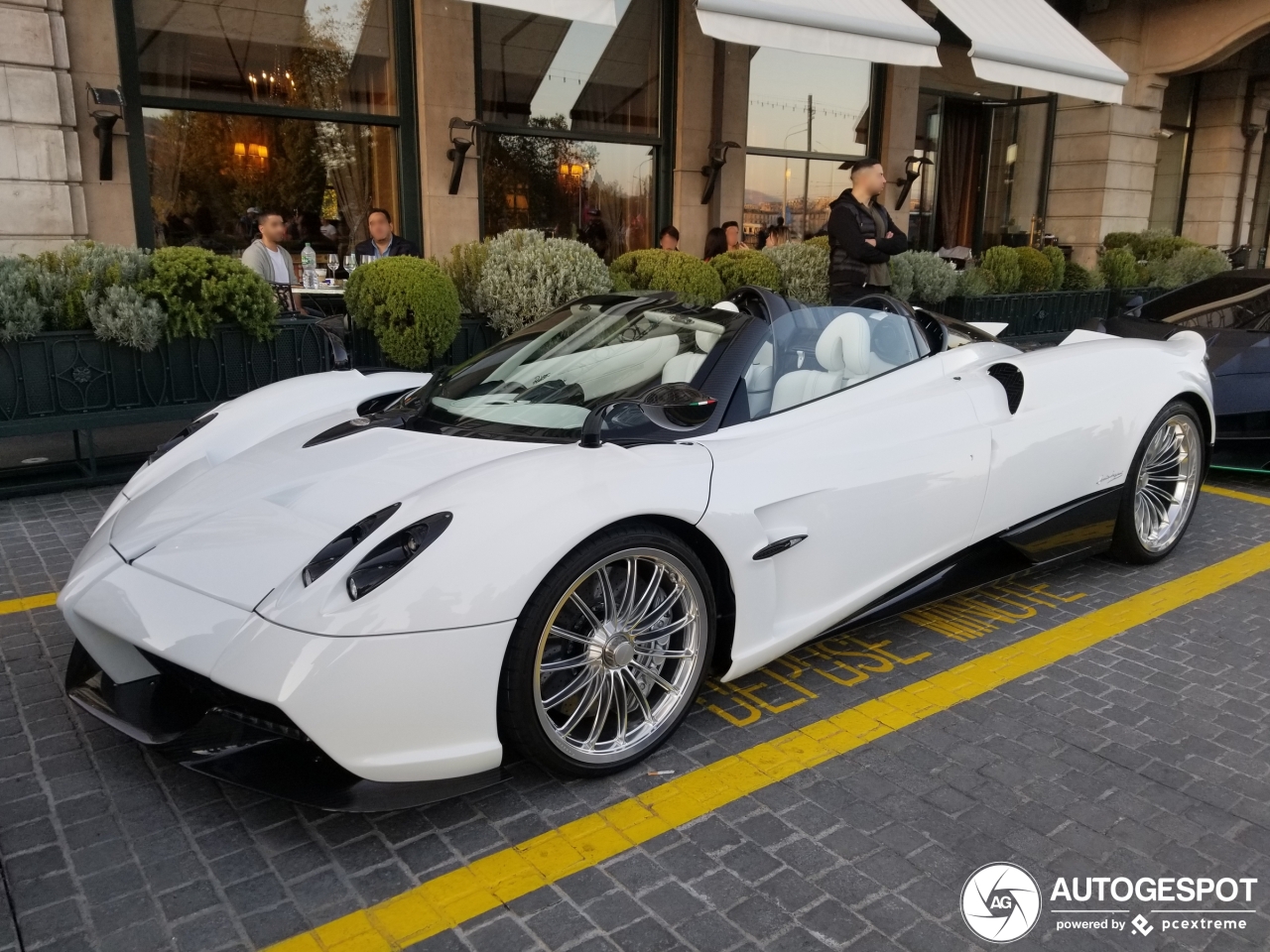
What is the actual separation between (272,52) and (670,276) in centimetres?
472

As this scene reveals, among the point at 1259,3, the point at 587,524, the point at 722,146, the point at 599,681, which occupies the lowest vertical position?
the point at 599,681

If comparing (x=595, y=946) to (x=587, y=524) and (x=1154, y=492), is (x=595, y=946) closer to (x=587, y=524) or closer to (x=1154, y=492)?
(x=587, y=524)

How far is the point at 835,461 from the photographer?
3068 mm

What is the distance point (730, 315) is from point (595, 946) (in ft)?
6.88

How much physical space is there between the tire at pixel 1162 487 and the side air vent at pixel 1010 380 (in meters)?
0.90

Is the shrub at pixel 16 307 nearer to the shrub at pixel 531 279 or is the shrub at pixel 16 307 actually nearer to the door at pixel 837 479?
the shrub at pixel 531 279

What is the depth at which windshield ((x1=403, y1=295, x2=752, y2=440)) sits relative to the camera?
3107mm

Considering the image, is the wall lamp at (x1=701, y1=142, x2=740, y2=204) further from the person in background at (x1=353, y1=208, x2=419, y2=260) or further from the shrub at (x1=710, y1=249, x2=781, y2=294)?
the person in background at (x1=353, y1=208, x2=419, y2=260)

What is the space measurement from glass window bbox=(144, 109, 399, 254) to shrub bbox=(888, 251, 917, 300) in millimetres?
4873

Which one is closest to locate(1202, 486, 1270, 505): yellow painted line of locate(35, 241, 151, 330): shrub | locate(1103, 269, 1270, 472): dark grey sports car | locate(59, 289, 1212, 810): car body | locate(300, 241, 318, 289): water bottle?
locate(1103, 269, 1270, 472): dark grey sports car

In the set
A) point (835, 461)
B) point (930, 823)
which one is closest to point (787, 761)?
point (930, 823)

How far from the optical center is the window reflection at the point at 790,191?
1222 centimetres

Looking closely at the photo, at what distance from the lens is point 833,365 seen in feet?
11.4

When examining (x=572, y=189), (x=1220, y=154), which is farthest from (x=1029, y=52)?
(x=1220, y=154)
